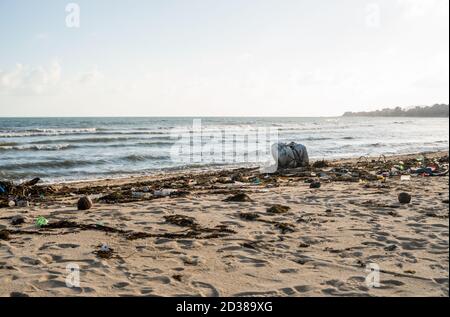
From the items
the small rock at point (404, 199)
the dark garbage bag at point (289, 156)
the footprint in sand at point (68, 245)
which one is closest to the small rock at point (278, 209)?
the small rock at point (404, 199)

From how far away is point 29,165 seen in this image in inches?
606

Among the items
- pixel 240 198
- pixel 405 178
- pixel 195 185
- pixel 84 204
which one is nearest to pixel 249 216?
pixel 240 198

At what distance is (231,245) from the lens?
16.4 ft

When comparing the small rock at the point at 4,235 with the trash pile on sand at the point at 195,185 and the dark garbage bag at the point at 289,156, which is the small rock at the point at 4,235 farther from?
the dark garbage bag at the point at 289,156

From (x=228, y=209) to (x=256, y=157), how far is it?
1211cm

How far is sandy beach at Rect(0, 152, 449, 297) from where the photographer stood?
380cm

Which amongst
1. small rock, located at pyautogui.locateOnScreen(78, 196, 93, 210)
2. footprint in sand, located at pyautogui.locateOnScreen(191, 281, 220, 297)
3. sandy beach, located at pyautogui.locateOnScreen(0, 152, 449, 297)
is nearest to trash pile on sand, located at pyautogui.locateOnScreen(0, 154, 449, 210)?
small rock, located at pyautogui.locateOnScreen(78, 196, 93, 210)

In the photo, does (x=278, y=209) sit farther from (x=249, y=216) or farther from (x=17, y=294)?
(x=17, y=294)

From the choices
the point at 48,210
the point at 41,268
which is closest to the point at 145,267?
the point at 41,268

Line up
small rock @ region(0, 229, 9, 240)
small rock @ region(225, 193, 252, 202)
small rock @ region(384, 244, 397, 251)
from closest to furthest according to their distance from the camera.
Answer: small rock @ region(384, 244, 397, 251) → small rock @ region(0, 229, 9, 240) → small rock @ region(225, 193, 252, 202)

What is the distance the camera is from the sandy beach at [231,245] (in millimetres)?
3804

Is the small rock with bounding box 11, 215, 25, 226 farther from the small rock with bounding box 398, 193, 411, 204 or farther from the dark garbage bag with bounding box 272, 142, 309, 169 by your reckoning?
the dark garbage bag with bounding box 272, 142, 309, 169

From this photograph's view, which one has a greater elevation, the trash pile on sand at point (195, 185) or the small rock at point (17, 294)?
the trash pile on sand at point (195, 185)
